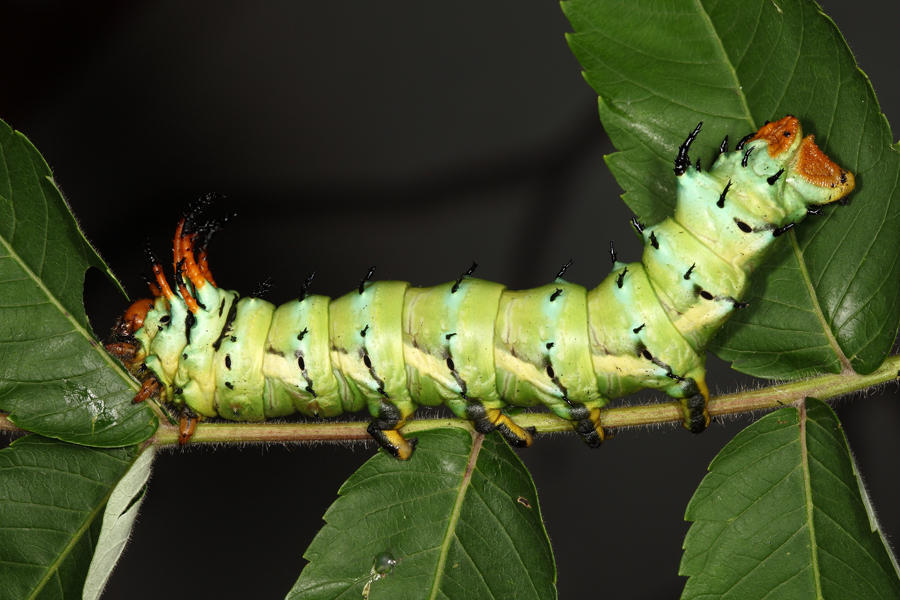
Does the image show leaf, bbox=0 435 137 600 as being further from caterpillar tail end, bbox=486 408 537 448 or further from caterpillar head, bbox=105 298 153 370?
caterpillar tail end, bbox=486 408 537 448

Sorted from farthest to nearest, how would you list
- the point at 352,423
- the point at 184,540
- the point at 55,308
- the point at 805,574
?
the point at 184,540 → the point at 352,423 → the point at 55,308 → the point at 805,574

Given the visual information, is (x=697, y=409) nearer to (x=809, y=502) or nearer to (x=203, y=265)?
(x=809, y=502)

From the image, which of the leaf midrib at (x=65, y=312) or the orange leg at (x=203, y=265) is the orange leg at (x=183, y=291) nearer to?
the orange leg at (x=203, y=265)

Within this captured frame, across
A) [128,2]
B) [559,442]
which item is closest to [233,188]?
[128,2]

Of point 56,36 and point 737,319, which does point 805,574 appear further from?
point 56,36

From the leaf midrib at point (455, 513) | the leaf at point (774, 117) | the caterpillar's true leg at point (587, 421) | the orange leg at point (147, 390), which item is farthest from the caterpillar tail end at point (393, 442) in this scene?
the leaf at point (774, 117)

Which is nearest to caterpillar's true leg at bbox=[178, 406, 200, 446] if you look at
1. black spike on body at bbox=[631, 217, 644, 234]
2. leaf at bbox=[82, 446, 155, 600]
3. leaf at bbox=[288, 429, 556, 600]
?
leaf at bbox=[82, 446, 155, 600]
